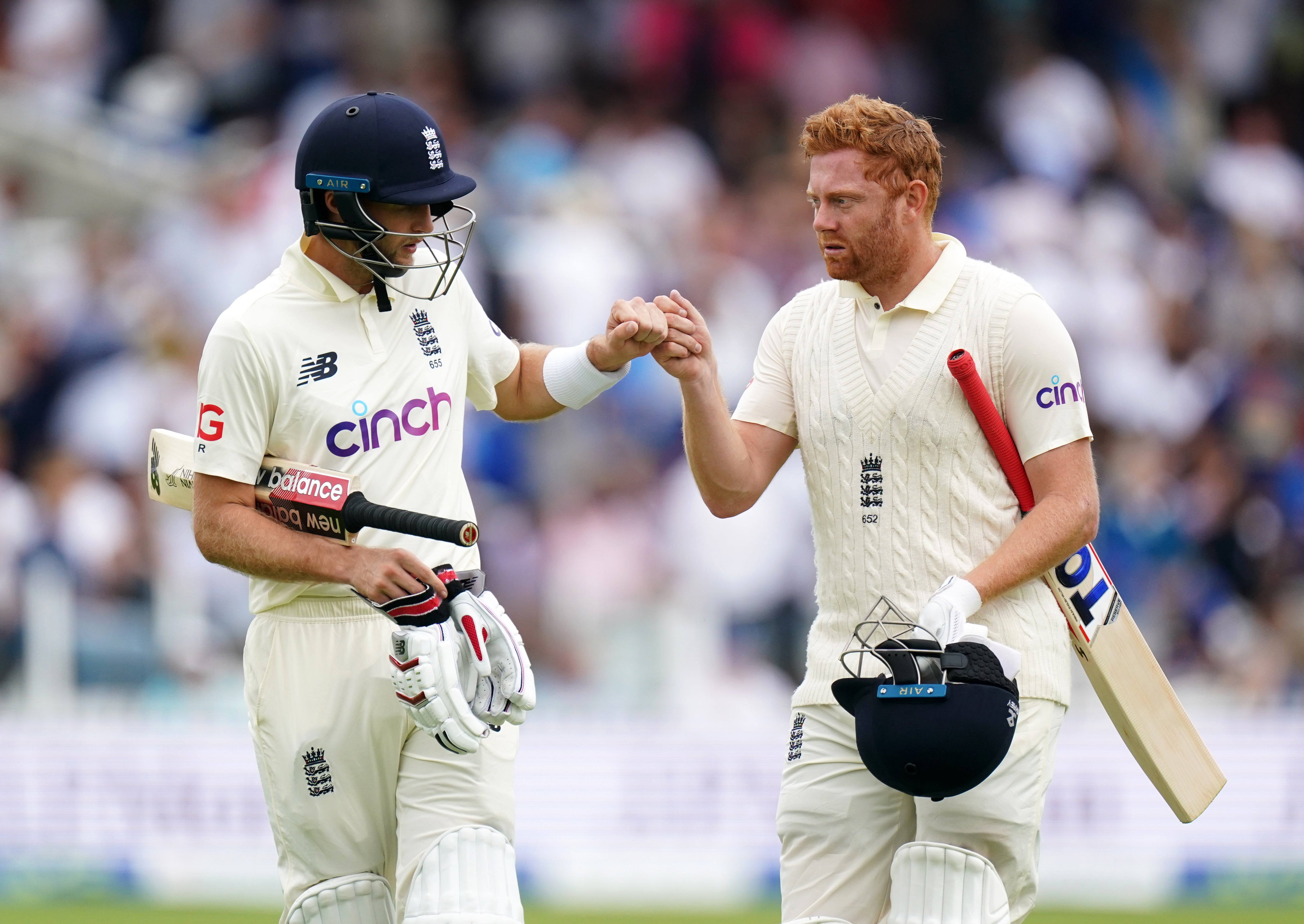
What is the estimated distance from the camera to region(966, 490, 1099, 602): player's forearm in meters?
4.21

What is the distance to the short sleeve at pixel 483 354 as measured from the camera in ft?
15.4

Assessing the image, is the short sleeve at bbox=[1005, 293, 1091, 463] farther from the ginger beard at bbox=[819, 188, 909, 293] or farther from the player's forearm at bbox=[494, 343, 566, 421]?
the player's forearm at bbox=[494, 343, 566, 421]

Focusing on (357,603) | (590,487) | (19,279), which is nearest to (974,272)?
(357,603)

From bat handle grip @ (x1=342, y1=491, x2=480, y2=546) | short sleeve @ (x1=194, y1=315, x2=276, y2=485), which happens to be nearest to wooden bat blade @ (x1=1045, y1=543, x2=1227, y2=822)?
bat handle grip @ (x1=342, y1=491, x2=480, y2=546)

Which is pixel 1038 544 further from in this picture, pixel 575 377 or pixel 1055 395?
pixel 575 377

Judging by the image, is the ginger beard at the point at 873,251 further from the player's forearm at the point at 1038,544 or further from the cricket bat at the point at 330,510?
the cricket bat at the point at 330,510

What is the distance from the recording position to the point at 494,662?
4199 millimetres

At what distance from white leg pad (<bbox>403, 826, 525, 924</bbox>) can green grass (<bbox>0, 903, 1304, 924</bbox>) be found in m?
3.78

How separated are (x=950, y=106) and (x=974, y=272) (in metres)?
8.47

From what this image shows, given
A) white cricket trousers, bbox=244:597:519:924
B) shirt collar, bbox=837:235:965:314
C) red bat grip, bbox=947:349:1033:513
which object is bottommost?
white cricket trousers, bbox=244:597:519:924

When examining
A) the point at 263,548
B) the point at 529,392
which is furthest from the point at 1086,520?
the point at 263,548

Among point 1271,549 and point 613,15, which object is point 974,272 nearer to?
point 1271,549

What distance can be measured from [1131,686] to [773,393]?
3.77 ft

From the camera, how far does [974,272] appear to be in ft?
14.7
